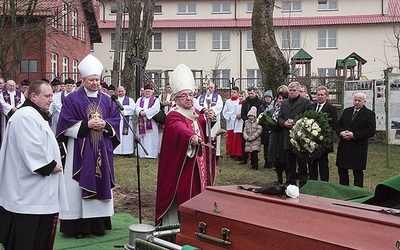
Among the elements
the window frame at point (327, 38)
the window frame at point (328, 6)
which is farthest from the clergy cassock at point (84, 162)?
the window frame at point (328, 6)

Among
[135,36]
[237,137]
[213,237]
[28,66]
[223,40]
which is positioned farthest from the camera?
[223,40]

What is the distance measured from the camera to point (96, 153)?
21.3ft

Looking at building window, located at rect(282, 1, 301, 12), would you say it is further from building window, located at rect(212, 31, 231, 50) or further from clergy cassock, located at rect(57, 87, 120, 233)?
clergy cassock, located at rect(57, 87, 120, 233)

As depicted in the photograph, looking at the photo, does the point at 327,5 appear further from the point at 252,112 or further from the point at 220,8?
the point at 252,112

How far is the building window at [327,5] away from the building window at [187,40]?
35.3 ft

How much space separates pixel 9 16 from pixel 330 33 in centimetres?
2717

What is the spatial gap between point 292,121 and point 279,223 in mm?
6521

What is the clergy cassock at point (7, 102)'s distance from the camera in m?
13.5

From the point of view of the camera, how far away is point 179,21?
4322 centimetres

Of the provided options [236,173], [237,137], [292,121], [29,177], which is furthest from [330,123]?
[29,177]

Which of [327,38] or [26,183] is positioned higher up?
[327,38]

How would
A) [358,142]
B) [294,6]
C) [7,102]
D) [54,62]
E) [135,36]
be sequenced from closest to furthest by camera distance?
[358,142], [7,102], [135,36], [54,62], [294,6]

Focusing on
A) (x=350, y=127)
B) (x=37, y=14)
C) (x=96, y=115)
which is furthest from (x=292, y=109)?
(x=37, y=14)

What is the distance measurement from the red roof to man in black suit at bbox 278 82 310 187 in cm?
3140
